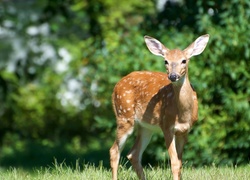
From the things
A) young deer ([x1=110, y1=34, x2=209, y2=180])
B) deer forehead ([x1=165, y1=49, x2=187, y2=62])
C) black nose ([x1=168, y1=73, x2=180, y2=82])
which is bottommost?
young deer ([x1=110, y1=34, x2=209, y2=180])

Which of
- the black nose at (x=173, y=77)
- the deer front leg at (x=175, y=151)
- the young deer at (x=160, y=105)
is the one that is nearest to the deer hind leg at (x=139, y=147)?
the young deer at (x=160, y=105)

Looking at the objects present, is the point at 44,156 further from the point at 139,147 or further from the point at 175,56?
the point at 175,56

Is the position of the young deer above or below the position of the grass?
above

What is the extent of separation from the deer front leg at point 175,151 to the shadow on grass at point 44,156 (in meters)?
4.90

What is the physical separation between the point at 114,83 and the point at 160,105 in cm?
298

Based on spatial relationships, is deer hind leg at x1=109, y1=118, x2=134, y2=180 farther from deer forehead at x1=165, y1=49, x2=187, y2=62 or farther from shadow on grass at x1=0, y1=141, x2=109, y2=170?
Result: shadow on grass at x1=0, y1=141, x2=109, y2=170

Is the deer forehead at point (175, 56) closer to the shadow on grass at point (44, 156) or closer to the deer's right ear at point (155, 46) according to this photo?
the deer's right ear at point (155, 46)

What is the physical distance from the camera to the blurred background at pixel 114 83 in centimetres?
1037

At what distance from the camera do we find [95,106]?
46.9ft

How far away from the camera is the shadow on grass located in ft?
44.2

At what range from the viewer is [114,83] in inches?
433

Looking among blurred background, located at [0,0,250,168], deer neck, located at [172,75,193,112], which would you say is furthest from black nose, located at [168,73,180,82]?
blurred background, located at [0,0,250,168]

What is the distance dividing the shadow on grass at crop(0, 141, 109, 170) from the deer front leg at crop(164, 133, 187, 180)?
490 centimetres

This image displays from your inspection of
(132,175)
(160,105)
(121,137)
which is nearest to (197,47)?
(160,105)
